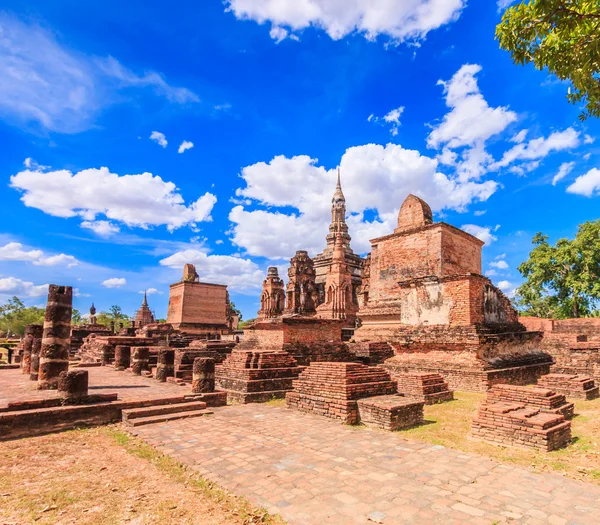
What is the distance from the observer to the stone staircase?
7852mm

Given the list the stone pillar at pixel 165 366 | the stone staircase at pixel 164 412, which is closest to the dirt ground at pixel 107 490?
the stone staircase at pixel 164 412

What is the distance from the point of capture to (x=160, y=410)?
8414 mm

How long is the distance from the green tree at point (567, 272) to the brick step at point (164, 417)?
28652mm

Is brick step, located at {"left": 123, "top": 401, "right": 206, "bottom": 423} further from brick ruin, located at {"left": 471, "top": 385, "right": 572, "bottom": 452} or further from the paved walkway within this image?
brick ruin, located at {"left": 471, "top": 385, "right": 572, "bottom": 452}

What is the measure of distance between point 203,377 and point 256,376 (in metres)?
1.36

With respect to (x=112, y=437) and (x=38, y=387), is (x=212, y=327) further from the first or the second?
(x=112, y=437)

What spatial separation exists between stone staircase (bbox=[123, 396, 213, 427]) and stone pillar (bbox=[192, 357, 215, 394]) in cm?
52

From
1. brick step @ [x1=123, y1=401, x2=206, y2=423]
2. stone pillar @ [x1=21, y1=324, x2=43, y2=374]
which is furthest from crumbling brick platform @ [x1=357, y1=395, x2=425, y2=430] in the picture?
stone pillar @ [x1=21, y1=324, x2=43, y2=374]

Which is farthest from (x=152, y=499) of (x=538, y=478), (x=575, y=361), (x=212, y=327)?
(x=212, y=327)

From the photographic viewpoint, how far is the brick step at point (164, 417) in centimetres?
768

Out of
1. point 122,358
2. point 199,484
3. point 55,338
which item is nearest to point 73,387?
point 55,338

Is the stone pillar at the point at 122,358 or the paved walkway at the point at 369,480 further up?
the stone pillar at the point at 122,358

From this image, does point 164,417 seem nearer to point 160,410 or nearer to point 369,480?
point 160,410

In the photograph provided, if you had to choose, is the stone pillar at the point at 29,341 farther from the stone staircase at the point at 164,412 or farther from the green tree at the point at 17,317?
the green tree at the point at 17,317
